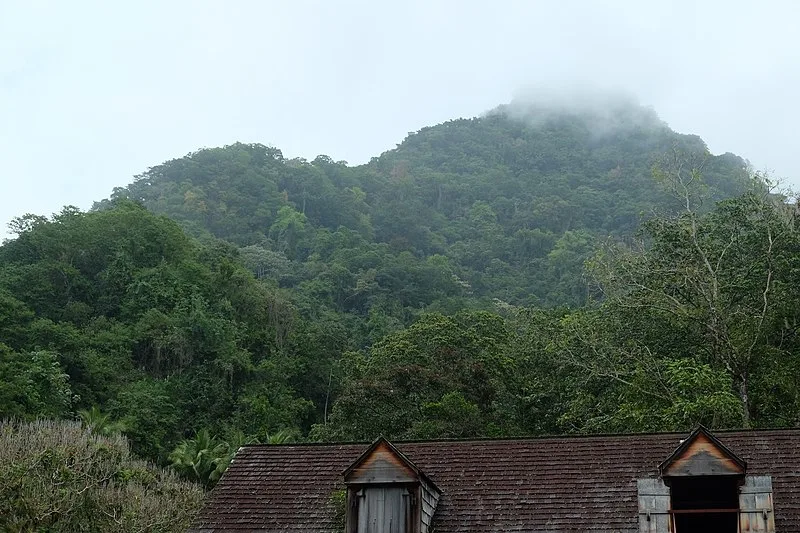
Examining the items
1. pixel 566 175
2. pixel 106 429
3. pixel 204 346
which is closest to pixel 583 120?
pixel 566 175

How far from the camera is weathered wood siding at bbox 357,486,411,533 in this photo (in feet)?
54.2

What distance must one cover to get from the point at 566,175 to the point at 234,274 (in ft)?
266

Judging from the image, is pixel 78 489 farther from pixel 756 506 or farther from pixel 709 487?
pixel 756 506

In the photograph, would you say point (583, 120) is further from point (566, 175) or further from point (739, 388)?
point (739, 388)

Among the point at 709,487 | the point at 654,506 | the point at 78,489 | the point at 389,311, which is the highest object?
the point at 389,311

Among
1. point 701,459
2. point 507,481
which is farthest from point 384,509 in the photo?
point 701,459

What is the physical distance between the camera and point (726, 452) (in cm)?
A: 1600

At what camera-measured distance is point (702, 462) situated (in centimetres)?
1611

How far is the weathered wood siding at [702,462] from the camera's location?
15977mm

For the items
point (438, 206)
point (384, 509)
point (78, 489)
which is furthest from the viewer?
point (438, 206)

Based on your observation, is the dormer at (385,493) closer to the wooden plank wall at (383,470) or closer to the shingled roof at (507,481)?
the wooden plank wall at (383,470)

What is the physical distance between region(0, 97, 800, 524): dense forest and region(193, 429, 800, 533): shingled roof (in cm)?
1229

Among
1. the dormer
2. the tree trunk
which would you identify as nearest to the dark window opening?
the dormer

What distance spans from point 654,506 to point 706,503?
5.36ft
